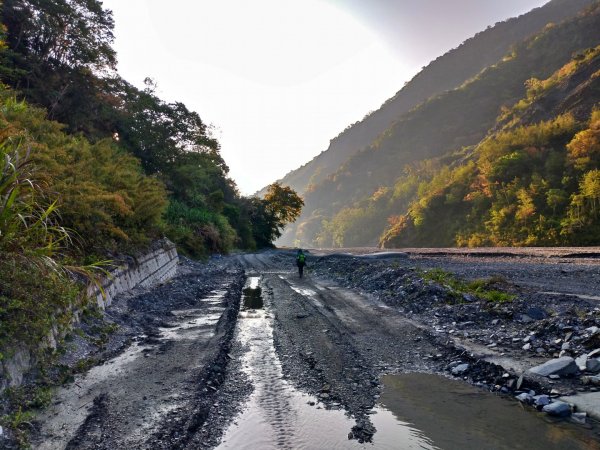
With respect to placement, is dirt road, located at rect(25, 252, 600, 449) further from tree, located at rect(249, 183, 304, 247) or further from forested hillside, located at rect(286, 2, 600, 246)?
forested hillside, located at rect(286, 2, 600, 246)

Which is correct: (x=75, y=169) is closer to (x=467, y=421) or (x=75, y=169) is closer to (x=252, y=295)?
(x=252, y=295)

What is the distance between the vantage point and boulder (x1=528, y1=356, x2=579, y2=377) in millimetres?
5543

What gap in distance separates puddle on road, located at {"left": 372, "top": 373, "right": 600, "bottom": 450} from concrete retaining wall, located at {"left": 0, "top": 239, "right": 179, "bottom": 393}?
14.7 ft

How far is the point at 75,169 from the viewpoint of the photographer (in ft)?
31.6

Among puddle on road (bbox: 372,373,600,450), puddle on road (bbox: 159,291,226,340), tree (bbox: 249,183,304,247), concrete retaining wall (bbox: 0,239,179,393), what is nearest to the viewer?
puddle on road (bbox: 372,373,600,450)

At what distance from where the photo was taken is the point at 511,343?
279 inches

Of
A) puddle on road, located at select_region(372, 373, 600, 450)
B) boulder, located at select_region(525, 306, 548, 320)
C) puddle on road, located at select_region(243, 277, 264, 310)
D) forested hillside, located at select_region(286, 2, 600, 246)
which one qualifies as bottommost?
puddle on road, located at select_region(243, 277, 264, 310)

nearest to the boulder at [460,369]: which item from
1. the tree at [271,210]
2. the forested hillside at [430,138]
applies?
the tree at [271,210]

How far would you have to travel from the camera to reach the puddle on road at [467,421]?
4230mm

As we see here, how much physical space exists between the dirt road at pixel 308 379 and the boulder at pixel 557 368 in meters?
0.20

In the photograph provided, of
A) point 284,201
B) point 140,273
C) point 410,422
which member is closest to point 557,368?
point 410,422

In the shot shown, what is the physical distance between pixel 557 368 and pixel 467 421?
187 cm

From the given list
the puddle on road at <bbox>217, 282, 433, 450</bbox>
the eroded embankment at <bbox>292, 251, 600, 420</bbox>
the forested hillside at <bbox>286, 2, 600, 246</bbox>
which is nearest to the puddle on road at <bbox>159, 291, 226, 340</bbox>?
the puddle on road at <bbox>217, 282, 433, 450</bbox>

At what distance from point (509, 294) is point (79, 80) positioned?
2241 centimetres
